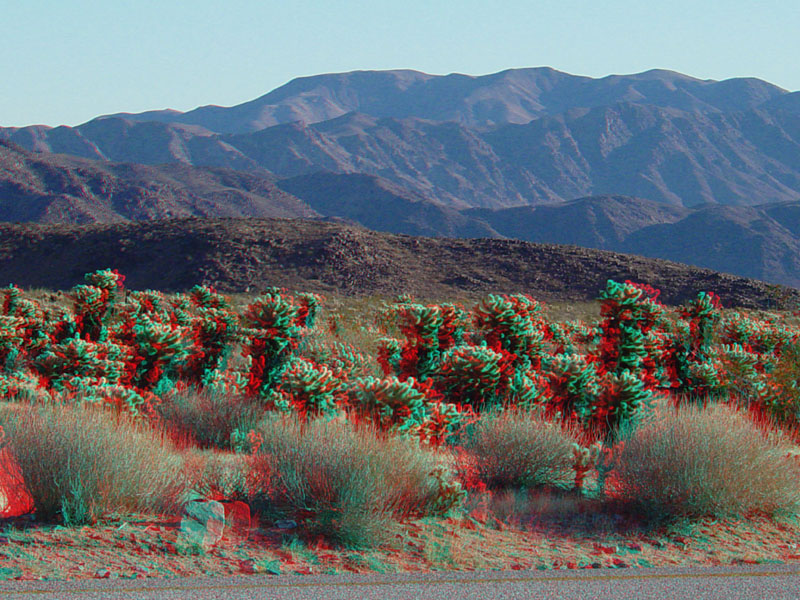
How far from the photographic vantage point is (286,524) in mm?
6109

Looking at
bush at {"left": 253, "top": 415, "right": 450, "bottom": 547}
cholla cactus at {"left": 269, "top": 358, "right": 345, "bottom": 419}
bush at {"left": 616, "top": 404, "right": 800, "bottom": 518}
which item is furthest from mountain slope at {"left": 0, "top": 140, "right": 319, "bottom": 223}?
bush at {"left": 616, "top": 404, "right": 800, "bottom": 518}

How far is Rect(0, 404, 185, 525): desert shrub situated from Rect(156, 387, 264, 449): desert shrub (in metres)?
2.58

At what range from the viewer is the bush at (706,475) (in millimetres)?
6566

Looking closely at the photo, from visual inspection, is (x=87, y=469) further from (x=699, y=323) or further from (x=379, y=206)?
(x=379, y=206)

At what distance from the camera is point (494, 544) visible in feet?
19.4

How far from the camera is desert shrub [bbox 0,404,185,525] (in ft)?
19.5

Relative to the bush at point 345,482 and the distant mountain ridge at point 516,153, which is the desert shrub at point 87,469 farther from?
the distant mountain ridge at point 516,153

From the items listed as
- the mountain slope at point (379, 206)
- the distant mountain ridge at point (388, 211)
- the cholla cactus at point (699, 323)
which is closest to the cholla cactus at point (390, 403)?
the cholla cactus at point (699, 323)

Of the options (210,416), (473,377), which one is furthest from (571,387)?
(210,416)

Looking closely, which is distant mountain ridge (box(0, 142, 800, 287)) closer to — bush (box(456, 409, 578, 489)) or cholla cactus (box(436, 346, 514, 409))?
cholla cactus (box(436, 346, 514, 409))

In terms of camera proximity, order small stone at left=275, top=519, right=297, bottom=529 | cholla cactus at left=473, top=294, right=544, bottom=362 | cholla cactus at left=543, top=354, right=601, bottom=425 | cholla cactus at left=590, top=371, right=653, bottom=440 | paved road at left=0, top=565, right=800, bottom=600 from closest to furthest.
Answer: paved road at left=0, top=565, right=800, bottom=600 < small stone at left=275, top=519, right=297, bottom=529 < cholla cactus at left=590, top=371, right=653, bottom=440 < cholla cactus at left=543, top=354, right=601, bottom=425 < cholla cactus at left=473, top=294, right=544, bottom=362

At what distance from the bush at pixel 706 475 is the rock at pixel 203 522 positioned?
11.2 feet

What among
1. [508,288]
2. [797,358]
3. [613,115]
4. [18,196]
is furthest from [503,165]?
[797,358]

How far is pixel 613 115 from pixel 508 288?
15637 centimetres
